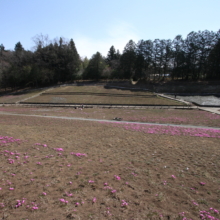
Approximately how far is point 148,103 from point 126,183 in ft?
102

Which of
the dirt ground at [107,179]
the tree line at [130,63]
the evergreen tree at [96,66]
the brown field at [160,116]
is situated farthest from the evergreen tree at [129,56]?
the dirt ground at [107,179]

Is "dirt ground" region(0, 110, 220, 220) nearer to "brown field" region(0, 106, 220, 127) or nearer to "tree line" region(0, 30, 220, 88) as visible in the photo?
"brown field" region(0, 106, 220, 127)

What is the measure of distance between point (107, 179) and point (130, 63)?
59.5 meters

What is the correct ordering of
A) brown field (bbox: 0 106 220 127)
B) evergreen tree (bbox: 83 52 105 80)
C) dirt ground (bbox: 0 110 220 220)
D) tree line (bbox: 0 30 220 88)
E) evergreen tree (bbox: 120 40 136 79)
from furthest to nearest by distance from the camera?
evergreen tree (bbox: 83 52 105 80)
evergreen tree (bbox: 120 40 136 79)
tree line (bbox: 0 30 220 88)
brown field (bbox: 0 106 220 127)
dirt ground (bbox: 0 110 220 220)

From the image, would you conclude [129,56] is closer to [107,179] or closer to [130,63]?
[130,63]

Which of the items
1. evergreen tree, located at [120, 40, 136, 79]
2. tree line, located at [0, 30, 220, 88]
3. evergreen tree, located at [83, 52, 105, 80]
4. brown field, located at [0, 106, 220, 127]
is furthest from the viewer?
evergreen tree, located at [83, 52, 105, 80]

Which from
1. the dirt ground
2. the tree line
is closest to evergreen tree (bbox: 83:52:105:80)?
the tree line

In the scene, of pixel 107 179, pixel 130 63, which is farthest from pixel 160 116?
pixel 130 63

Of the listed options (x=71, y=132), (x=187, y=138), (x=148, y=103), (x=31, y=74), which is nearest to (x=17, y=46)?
(x=31, y=74)

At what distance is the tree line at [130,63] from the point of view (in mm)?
53688

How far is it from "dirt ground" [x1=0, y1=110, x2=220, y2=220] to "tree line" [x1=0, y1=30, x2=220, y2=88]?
5176 centimetres

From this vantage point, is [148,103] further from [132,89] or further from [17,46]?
[17,46]

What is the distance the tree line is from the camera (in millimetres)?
53688

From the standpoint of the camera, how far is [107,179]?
6570mm
